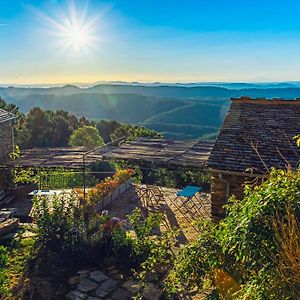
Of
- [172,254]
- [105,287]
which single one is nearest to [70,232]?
[105,287]

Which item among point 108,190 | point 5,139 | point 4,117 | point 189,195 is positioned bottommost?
point 108,190

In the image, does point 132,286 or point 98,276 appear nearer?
point 132,286

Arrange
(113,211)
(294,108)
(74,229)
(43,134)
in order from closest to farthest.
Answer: (74,229) → (294,108) → (113,211) → (43,134)

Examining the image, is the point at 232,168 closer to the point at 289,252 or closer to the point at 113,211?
the point at 113,211

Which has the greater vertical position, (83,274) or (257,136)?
(257,136)

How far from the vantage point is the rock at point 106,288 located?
22.6 feet

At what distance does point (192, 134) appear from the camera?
58.8 meters

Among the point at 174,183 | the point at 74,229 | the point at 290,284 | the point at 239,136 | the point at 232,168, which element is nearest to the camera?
the point at 290,284

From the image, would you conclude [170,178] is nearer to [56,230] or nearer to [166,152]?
[166,152]

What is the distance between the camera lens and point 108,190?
14586 mm

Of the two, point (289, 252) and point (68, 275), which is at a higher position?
point (289, 252)

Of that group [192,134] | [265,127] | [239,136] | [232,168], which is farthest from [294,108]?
[192,134]

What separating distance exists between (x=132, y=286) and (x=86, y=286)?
0.92 metres

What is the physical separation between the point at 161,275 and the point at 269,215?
4.56 metres
